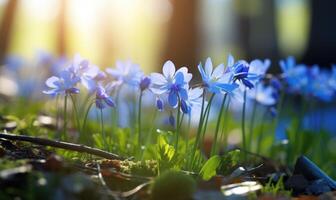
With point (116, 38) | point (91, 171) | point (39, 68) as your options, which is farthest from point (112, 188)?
point (116, 38)

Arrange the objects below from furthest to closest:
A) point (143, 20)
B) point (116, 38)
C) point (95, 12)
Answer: point (143, 20) → point (116, 38) → point (95, 12)

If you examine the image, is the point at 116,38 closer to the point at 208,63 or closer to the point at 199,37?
the point at 199,37

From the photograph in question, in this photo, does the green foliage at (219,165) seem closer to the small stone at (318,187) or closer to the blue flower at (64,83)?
the small stone at (318,187)

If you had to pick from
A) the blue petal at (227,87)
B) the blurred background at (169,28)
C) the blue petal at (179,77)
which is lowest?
the blurred background at (169,28)

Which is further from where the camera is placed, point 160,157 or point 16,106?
point 16,106

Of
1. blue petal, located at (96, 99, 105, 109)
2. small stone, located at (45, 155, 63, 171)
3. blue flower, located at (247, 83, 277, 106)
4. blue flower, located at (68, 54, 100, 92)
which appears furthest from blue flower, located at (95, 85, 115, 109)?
blue flower, located at (247, 83, 277, 106)

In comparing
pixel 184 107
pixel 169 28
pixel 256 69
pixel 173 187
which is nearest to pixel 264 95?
pixel 256 69

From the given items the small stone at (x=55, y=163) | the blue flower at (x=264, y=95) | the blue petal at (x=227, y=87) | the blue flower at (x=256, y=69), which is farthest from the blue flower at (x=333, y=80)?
the small stone at (x=55, y=163)
